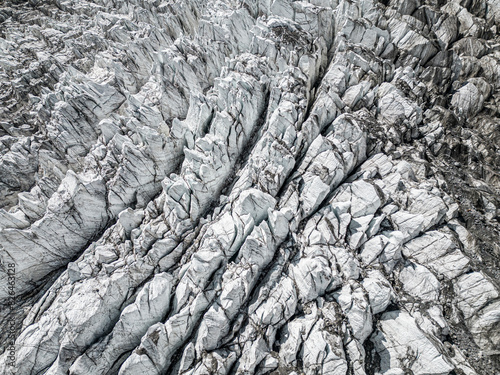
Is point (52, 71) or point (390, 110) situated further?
point (52, 71)

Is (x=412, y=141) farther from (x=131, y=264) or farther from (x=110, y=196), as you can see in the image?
(x=110, y=196)

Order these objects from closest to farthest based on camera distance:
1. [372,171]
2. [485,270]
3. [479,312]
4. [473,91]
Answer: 1. [479,312]
2. [485,270]
3. [372,171]
4. [473,91]

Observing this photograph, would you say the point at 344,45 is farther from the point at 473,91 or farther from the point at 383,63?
the point at 473,91

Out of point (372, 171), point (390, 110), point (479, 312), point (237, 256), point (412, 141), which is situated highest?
point (390, 110)

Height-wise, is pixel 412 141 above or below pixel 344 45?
below

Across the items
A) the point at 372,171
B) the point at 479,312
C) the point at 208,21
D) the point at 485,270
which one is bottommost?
the point at 479,312

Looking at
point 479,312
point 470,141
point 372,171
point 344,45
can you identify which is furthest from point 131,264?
point 470,141

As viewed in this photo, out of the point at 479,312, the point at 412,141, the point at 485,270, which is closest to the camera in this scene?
the point at 479,312

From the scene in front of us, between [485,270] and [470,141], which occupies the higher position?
[470,141]

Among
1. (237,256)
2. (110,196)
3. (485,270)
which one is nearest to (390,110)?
(485,270)
